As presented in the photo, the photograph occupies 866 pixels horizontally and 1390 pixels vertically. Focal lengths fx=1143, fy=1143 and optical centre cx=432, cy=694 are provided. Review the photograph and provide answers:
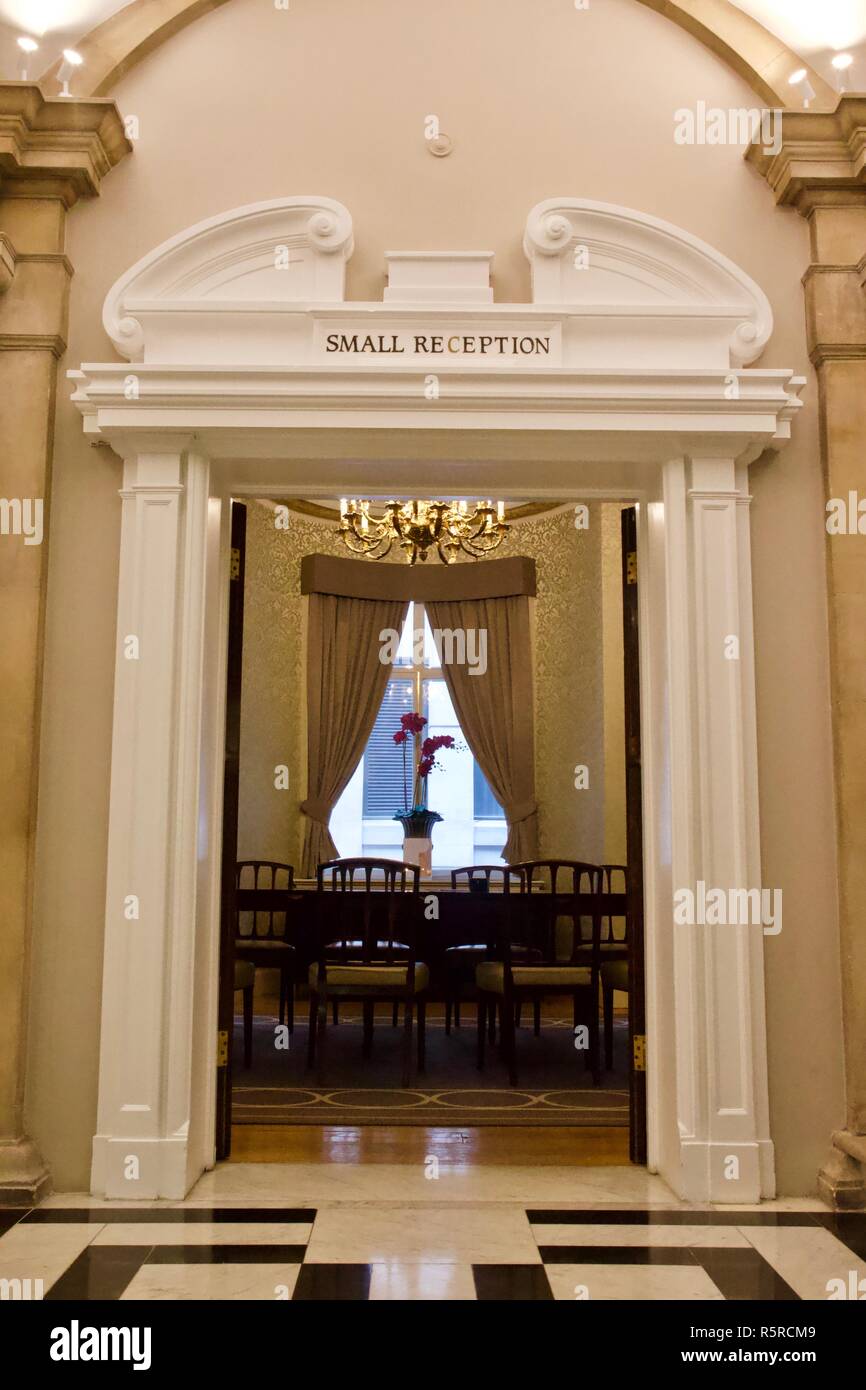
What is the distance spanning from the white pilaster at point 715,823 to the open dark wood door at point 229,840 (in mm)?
1496

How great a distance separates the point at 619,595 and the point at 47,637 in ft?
16.7

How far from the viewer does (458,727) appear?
8.95m

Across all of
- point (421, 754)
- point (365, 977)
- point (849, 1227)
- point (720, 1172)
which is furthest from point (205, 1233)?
point (421, 754)

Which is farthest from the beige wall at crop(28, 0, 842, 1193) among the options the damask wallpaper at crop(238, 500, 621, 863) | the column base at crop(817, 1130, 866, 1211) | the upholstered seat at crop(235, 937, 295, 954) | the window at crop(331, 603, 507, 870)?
the window at crop(331, 603, 507, 870)

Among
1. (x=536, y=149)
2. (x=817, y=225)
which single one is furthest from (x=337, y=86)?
(x=817, y=225)

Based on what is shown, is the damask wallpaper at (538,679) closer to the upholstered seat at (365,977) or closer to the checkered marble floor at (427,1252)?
the upholstered seat at (365,977)

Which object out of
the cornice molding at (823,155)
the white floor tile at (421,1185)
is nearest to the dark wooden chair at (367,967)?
the white floor tile at (421,1185)

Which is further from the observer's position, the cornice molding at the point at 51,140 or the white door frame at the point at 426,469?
the cornice molding at the point at 51,140

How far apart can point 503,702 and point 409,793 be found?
0.99m

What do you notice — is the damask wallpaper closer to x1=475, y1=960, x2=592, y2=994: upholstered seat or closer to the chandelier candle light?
the chandelier candle light

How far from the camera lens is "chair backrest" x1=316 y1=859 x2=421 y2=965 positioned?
17.0 ft

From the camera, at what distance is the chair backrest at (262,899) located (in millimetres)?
6457
